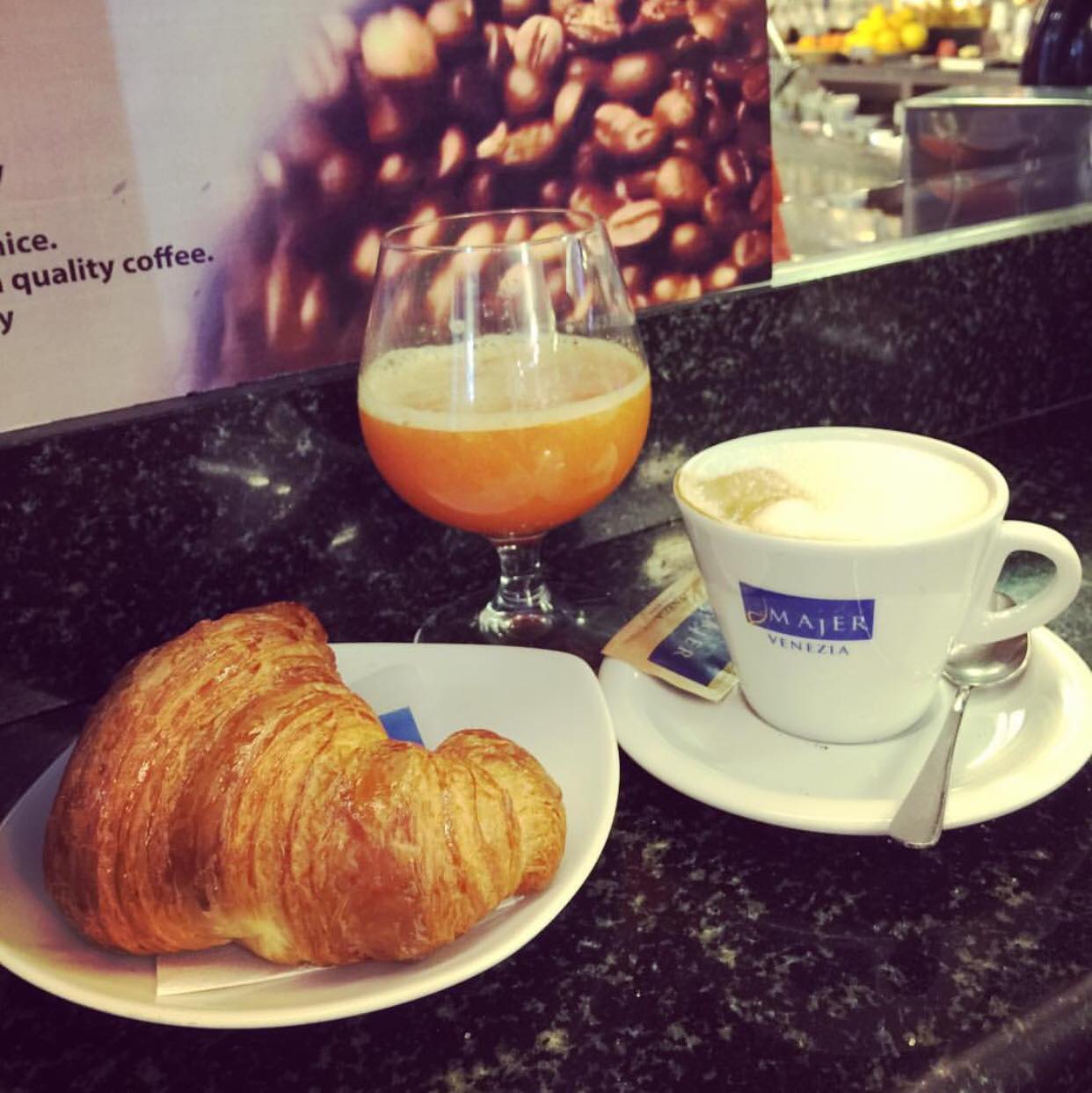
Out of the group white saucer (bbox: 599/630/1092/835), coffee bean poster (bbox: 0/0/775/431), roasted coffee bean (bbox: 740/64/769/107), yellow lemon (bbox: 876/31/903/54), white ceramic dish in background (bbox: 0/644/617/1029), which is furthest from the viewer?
yellow lemon (bbox: 876/31/903/54)

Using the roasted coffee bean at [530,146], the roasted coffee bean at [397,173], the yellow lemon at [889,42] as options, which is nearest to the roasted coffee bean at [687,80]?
the roasted coffee bean at [530,146]

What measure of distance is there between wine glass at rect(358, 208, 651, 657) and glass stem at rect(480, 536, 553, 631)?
0.09m

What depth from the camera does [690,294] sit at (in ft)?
3.03

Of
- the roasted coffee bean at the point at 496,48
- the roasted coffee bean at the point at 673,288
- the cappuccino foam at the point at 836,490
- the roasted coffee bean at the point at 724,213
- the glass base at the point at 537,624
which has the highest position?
the roasted coffee bean at the point at 496,48

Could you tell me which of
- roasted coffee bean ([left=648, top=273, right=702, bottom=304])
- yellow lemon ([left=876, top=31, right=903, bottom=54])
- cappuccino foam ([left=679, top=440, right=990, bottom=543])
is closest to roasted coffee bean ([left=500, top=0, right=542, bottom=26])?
roasted coffee bean ([left=648, top=273, right=702, bottom=304])

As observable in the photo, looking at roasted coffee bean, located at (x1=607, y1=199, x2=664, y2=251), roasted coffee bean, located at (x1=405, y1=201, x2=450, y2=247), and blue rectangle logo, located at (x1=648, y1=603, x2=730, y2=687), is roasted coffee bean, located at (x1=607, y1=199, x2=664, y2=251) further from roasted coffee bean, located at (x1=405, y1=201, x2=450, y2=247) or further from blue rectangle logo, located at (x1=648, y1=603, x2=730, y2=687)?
blue rectangle logo, located at (x1=648, y1=603, x2=730, y2=687)

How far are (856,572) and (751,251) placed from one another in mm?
452

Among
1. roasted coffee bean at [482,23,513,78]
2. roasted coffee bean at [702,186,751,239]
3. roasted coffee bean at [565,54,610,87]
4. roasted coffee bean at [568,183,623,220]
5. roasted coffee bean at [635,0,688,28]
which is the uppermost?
roasted coffee bean at [635,0,688,28]

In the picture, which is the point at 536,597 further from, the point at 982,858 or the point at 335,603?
the point at 982,858

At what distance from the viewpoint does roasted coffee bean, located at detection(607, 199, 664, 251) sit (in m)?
0.87

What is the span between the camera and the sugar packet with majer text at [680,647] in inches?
27.2

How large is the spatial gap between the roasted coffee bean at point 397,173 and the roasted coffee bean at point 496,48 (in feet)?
0.29

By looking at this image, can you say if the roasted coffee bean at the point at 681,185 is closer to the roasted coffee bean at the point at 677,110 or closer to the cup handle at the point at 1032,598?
the roasted coffee bean at the point at 677,110

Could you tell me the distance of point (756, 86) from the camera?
89 centimetres
